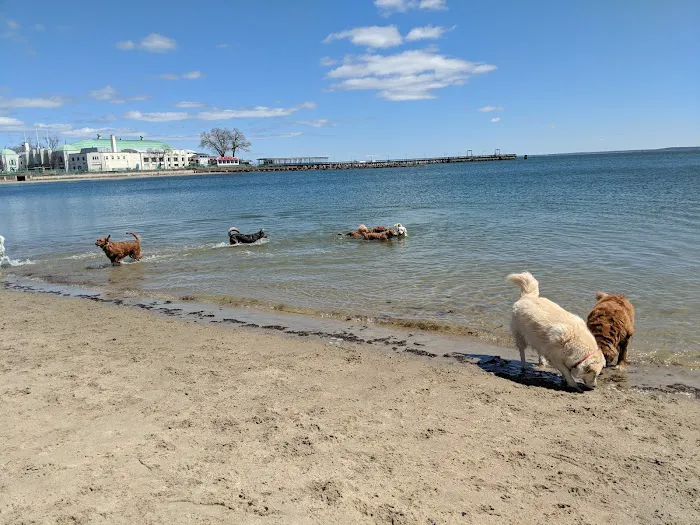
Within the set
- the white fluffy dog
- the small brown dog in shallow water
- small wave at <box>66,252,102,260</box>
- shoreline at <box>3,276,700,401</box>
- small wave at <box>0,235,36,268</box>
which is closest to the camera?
the white fluffy dog

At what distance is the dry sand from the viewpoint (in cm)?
363

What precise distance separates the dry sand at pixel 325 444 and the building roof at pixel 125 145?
7187 inches

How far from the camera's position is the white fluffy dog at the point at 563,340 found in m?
5.73

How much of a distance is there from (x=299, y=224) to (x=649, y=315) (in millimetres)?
19174

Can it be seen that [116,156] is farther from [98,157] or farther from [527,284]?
[527,284]

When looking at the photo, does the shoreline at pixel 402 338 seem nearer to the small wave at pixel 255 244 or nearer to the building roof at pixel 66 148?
the small wave at pixel 255 244

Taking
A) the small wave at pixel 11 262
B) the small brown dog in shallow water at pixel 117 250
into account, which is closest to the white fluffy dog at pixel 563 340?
the small brown dog in shallow water at pixel 117 250

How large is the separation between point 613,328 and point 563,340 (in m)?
1.08

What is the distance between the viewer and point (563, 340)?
18.8ft

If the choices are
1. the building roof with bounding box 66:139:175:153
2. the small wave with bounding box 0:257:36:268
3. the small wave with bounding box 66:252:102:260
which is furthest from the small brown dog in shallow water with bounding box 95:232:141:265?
the building roof with bounding box 66:139:175:153

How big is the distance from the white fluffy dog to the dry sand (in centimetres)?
31

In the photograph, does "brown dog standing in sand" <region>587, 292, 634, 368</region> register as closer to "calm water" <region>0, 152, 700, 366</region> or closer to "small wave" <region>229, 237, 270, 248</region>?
"calm water" <region>0, 152, 700, 366</region>

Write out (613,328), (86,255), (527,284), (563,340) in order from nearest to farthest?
(563,340), (613,328), (527,284), (86,255)

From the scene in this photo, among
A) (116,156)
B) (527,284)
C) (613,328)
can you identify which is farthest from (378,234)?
(116,156)
